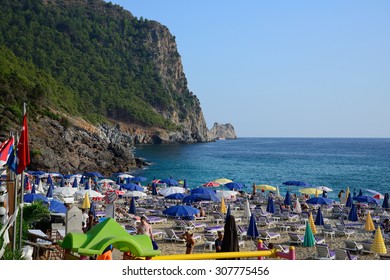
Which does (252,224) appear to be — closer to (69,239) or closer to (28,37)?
(69,239)

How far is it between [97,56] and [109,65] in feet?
17.1

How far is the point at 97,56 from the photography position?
6678 inches

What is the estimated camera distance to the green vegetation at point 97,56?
14162 cm

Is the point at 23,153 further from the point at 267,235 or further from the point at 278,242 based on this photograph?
the point at 278,242

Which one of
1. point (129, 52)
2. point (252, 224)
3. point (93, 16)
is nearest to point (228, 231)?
point (252, 224)

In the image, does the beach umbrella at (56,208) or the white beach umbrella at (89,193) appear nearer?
the beach umbrella at (56,208)

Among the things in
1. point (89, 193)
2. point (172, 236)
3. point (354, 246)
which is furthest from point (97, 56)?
point (354, 246)

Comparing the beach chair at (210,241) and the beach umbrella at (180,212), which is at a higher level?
the beach umbrella at (180,212)

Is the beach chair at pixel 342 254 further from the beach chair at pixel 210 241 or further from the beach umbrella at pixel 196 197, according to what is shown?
the beach umbrella at pixel 196 197

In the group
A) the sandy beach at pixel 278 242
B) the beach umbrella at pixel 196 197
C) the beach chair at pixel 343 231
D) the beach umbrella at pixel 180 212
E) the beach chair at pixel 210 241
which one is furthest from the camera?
the beach umbrella at pixel 196 197

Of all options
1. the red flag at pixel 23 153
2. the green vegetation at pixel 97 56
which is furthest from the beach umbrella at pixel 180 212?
the green vegetation at pixel 97 56

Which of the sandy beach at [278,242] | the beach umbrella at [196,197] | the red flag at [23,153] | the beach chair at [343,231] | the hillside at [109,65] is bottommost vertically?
the sandy beach at [278,242]

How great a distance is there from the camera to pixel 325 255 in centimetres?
1498

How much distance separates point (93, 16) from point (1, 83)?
5308 inches
